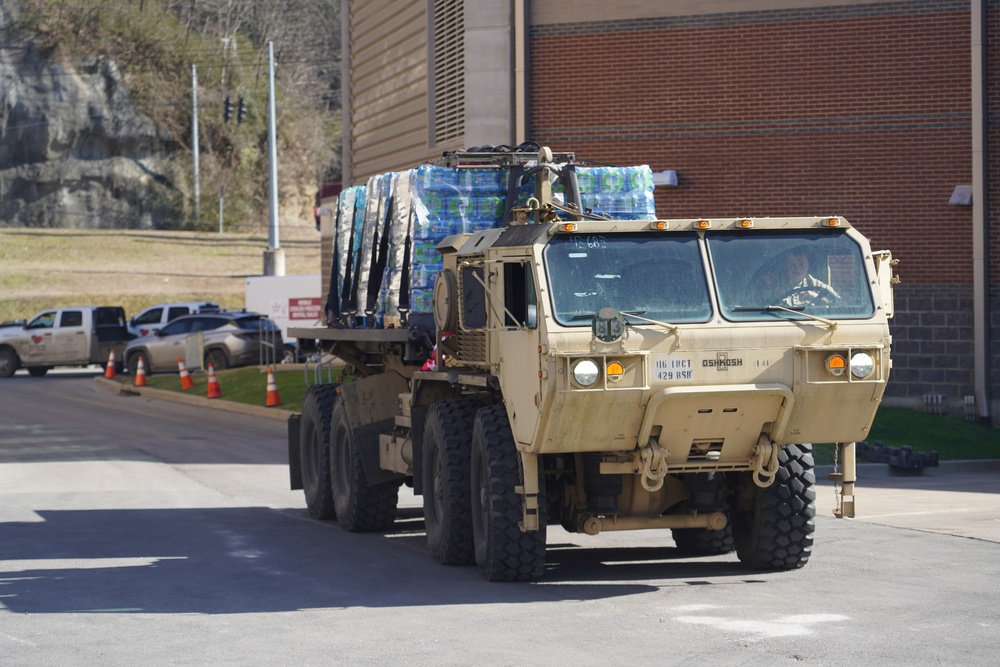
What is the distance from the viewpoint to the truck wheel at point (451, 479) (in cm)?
1162

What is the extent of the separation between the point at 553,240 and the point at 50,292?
2264 inches

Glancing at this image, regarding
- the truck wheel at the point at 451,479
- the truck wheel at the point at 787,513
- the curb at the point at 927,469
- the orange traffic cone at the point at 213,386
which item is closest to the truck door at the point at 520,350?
the truck wheel at the point at 451,479

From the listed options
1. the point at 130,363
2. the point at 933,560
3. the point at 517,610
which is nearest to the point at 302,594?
the point at 517,610

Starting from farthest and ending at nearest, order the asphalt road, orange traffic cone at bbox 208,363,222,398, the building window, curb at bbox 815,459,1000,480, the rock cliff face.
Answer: the rock cliff face, orange traffic cone at bbox 208,363,222,398, the building window, curb at bbox 815,459,1000,480, the asphalt road

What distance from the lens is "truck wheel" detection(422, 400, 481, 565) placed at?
11617 mm

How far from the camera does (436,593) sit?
1057 centimetres

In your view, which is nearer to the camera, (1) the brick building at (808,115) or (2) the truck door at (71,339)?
(1) the brick building at (808,115)

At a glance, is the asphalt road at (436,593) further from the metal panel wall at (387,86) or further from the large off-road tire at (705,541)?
the metal panel wall at (387,86)

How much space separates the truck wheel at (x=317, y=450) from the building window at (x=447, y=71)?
1189cm

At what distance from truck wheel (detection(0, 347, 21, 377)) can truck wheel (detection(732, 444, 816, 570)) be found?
118ft

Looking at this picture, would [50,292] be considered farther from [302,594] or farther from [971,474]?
[302,594]

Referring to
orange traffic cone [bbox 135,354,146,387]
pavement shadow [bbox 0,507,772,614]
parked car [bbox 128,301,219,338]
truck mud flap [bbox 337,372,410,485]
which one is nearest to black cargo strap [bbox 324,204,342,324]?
truck mud flap [bbox 337,372,410,485]

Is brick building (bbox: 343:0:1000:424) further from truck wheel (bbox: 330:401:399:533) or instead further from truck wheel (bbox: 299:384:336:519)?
truck wheel (bbox: 330:401:399:533)

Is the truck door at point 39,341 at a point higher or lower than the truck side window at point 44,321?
lower
